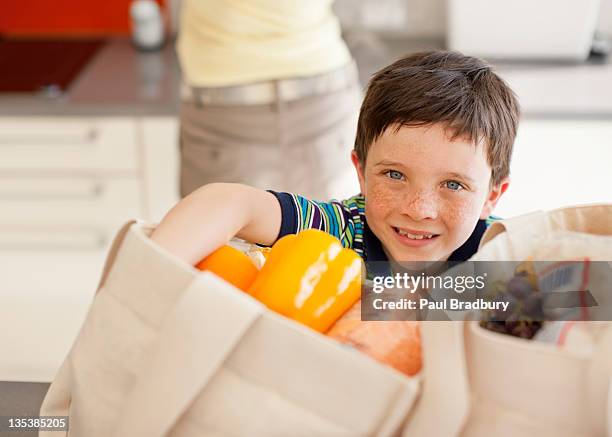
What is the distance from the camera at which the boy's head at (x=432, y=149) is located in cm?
84

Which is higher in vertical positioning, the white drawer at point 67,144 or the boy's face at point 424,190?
the boy's face at point 424,190

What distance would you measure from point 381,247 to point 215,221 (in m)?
0.31

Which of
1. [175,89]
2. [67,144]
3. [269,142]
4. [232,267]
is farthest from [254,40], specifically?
[232,267]

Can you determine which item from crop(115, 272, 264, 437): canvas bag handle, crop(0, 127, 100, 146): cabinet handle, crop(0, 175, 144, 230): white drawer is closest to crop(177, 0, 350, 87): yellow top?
crop(0, 127, 100, 146): cabinet handle

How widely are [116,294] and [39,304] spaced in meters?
1.81

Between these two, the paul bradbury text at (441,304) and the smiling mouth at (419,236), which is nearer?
the paul bradbury text at (441,304)

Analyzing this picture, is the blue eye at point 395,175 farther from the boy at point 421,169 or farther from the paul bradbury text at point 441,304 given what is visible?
the paul bradbury text at point 441,304

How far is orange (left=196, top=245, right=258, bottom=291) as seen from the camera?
0.61 meters

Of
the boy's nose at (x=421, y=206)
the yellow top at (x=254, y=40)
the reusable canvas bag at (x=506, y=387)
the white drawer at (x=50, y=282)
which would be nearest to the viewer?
the reusable canvas bag at (x=506, y=387)

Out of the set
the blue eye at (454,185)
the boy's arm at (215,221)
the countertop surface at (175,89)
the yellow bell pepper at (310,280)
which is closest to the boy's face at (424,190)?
the blue eye at (454,185)

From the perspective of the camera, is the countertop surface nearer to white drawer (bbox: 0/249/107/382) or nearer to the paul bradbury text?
white drawer (bbox: 0/249/107/382)

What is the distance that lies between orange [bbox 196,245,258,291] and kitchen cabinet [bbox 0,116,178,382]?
4.71 ft

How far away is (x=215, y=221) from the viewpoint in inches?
26.5

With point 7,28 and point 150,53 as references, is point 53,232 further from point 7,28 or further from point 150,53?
point 7,28
